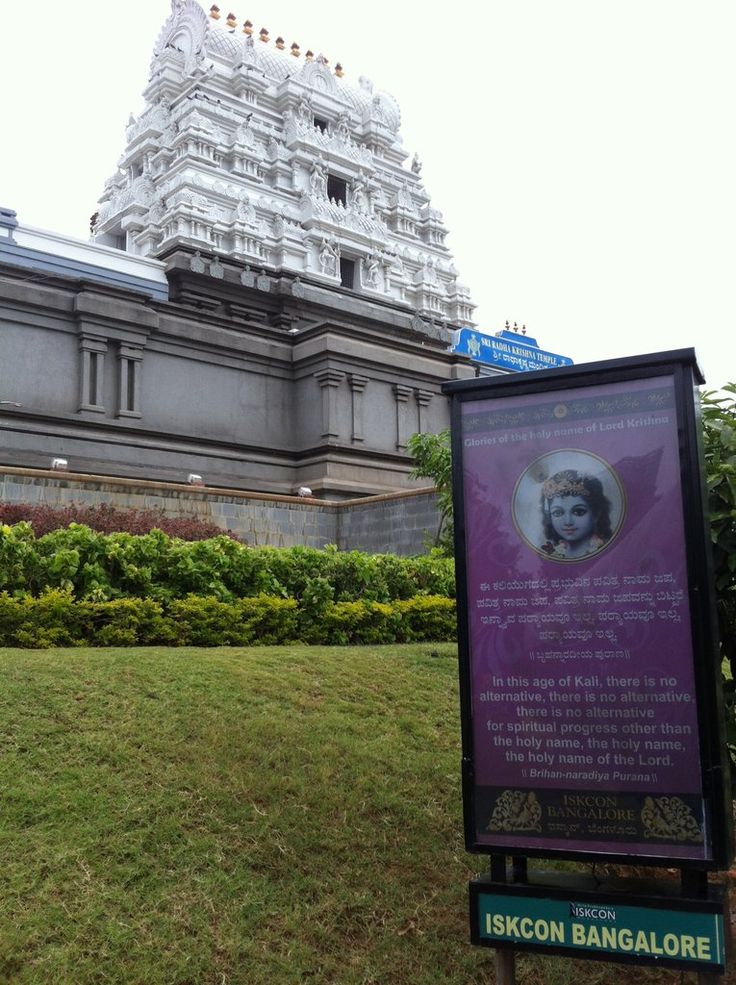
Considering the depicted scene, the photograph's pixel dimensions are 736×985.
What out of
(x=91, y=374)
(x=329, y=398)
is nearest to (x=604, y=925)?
(x=91, y=374)

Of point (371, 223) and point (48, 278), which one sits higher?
point (371, 223)

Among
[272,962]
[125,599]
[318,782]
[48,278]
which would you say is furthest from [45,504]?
[272,962]

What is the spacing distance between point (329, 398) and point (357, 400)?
846 millimetres

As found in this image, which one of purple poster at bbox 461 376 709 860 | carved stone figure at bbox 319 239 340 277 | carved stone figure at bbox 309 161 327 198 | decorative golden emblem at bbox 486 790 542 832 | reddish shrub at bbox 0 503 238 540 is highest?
carved stone figure at bbox 309 161 327 198

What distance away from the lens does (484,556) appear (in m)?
4.01

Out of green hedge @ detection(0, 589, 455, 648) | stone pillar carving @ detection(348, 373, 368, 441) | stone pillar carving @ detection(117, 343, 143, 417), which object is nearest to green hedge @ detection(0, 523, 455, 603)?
green hedge @ detection(0, 589, 455, 648)

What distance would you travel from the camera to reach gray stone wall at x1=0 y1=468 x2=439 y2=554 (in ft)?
47.5

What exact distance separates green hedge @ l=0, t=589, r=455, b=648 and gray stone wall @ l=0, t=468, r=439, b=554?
15.9ft

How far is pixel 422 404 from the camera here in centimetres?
2392

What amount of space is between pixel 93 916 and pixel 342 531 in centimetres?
1414

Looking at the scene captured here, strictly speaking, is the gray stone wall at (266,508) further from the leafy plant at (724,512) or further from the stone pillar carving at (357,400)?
the leafy plant at (724,512)

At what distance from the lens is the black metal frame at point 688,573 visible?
3.52 metres

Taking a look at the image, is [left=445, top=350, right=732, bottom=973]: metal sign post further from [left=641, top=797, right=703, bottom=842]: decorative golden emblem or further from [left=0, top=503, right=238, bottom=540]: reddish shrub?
[left=0, top=503, right=238, bottom=540]: reddish shrub

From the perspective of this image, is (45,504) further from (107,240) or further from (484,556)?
(107,240)
